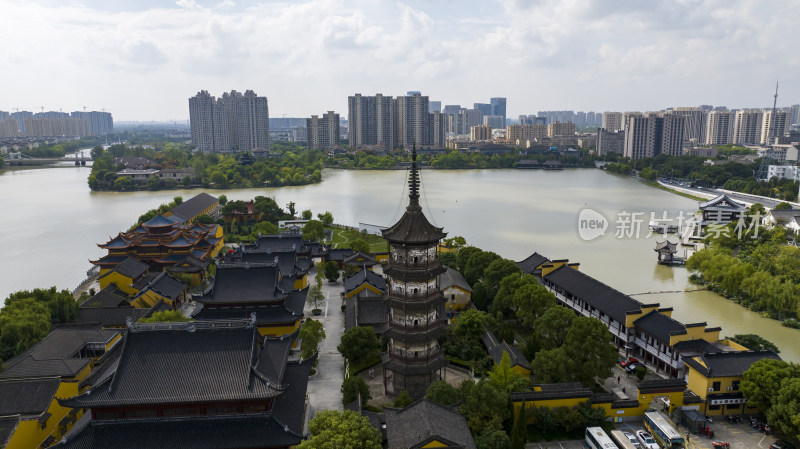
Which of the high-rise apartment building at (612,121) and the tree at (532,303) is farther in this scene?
the high-rise apartment building at (612,121)

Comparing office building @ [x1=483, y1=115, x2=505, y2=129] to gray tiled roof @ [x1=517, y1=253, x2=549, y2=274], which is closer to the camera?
gray tiled roof @ [x1=517, y1=253, x2=549, y2=274]

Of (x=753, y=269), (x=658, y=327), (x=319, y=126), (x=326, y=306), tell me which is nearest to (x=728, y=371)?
(x=658, y=327)

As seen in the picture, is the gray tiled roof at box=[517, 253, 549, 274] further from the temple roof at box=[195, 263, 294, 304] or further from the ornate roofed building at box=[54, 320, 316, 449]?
the ornate roofed building at box=[54, 320, 316, 449]

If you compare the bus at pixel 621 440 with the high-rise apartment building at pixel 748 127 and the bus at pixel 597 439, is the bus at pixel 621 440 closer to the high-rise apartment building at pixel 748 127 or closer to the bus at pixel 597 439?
the bus at pixel 597 439

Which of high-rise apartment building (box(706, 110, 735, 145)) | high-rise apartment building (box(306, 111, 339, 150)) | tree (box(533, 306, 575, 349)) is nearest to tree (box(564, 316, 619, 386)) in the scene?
tree (box(533, 306, 575, 349))

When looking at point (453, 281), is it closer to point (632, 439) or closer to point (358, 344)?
point (358, 344)

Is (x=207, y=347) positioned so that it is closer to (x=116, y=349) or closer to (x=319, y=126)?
(x=116, y=349)

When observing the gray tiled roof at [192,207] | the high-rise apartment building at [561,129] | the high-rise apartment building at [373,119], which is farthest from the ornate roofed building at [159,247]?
the high-rise apartment building at [561,129]
